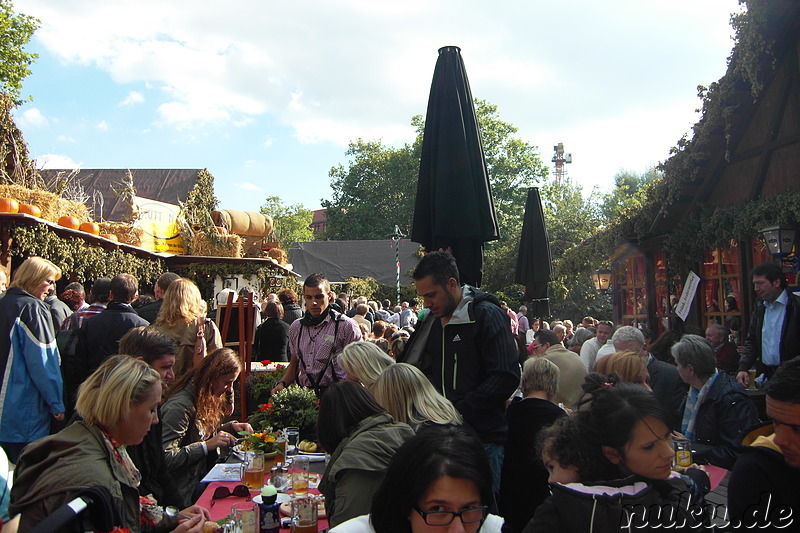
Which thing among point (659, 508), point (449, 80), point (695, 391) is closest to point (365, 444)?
point (659, 508)

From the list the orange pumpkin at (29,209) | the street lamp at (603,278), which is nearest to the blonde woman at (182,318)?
the orange pumpkin at (29,209)

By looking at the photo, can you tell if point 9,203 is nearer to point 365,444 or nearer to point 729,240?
point 365,444

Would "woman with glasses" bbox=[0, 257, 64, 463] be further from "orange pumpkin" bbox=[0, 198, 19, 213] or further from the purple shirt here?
"orange pumpkin" bbox=[0, 198, 19, 213]

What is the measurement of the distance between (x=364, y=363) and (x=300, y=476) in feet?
3.14

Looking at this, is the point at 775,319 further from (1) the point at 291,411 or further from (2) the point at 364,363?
(1) the point at 291,411

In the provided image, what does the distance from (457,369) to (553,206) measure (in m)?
35.7

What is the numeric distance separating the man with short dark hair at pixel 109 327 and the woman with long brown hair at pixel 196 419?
3.67ft

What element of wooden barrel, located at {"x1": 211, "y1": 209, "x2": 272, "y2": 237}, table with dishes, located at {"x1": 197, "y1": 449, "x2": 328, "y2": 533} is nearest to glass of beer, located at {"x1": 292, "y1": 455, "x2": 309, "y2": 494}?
table with dishes, located at {"x1": 197, "y1": 449, "x2": 328, "y2": 533}

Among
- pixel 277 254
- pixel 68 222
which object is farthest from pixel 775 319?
pixel 277 254

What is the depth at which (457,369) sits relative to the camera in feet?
12.5

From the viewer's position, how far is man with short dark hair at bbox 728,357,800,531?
2.37 metres

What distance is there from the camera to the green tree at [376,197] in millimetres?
40562

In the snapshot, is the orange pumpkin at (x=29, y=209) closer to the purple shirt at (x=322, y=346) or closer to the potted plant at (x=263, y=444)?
the purple shirt at (x=322, y=346)

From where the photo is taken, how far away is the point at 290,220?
75.8 meters
